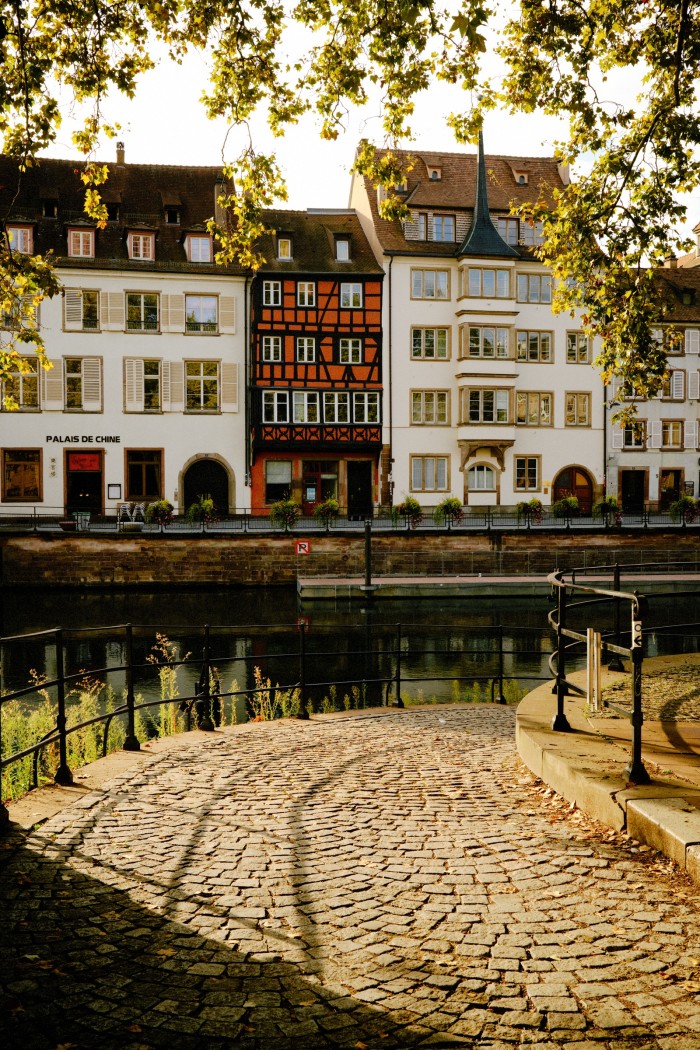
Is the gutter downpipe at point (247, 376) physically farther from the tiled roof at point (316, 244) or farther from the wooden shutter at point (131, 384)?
the wooden shutter at point (131, 384)

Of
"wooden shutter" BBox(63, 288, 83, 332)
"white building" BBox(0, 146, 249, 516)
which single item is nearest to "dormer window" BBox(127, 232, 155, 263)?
"white building" BBox(0, 146, 249, 516)

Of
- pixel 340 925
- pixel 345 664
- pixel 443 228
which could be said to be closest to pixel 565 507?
pixel 443 228

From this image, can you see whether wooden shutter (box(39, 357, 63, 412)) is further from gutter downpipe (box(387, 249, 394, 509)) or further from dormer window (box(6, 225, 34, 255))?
gutter downpipe (box(387, 249, 394, 509))

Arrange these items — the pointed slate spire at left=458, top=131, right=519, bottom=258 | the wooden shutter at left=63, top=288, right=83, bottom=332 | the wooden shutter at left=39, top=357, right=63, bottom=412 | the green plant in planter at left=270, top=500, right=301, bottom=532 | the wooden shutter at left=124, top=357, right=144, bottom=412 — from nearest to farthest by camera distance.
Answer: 1. the green plant in planter at left=270, top=500, right=301, bottom=532
2. the wooden shutter at left=39, top=357, right=63, bottom=412
3. the wooden shutter at left=63, top=288, right=83, bottom=332
4. the wooden shutter at left=124, top=357, right=144, bottom=412
5. the pointed slate spire at left=458, top=131, right=519, bottom=258

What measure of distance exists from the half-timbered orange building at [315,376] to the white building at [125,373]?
3.89ft

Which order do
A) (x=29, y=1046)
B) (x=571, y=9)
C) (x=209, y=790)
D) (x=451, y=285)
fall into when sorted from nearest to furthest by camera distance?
(x=29, y=1046) → (x=209, y=790) → (x=571, y=9) → (x=451, y=285)

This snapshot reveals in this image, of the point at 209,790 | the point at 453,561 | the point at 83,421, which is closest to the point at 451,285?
the point at 453,561

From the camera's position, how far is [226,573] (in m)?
34.1

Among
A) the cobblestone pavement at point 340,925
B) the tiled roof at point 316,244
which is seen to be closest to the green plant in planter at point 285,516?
the tiled roof at point 316,244

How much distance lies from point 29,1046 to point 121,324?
133ft

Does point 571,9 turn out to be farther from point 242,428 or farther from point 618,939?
point 242,428

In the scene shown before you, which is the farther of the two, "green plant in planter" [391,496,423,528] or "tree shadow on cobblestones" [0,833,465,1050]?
"green plant in planter" [391,496,423,528]

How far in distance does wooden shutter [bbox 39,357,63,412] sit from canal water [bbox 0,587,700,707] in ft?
36.0

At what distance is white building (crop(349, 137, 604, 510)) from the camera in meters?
42.6
